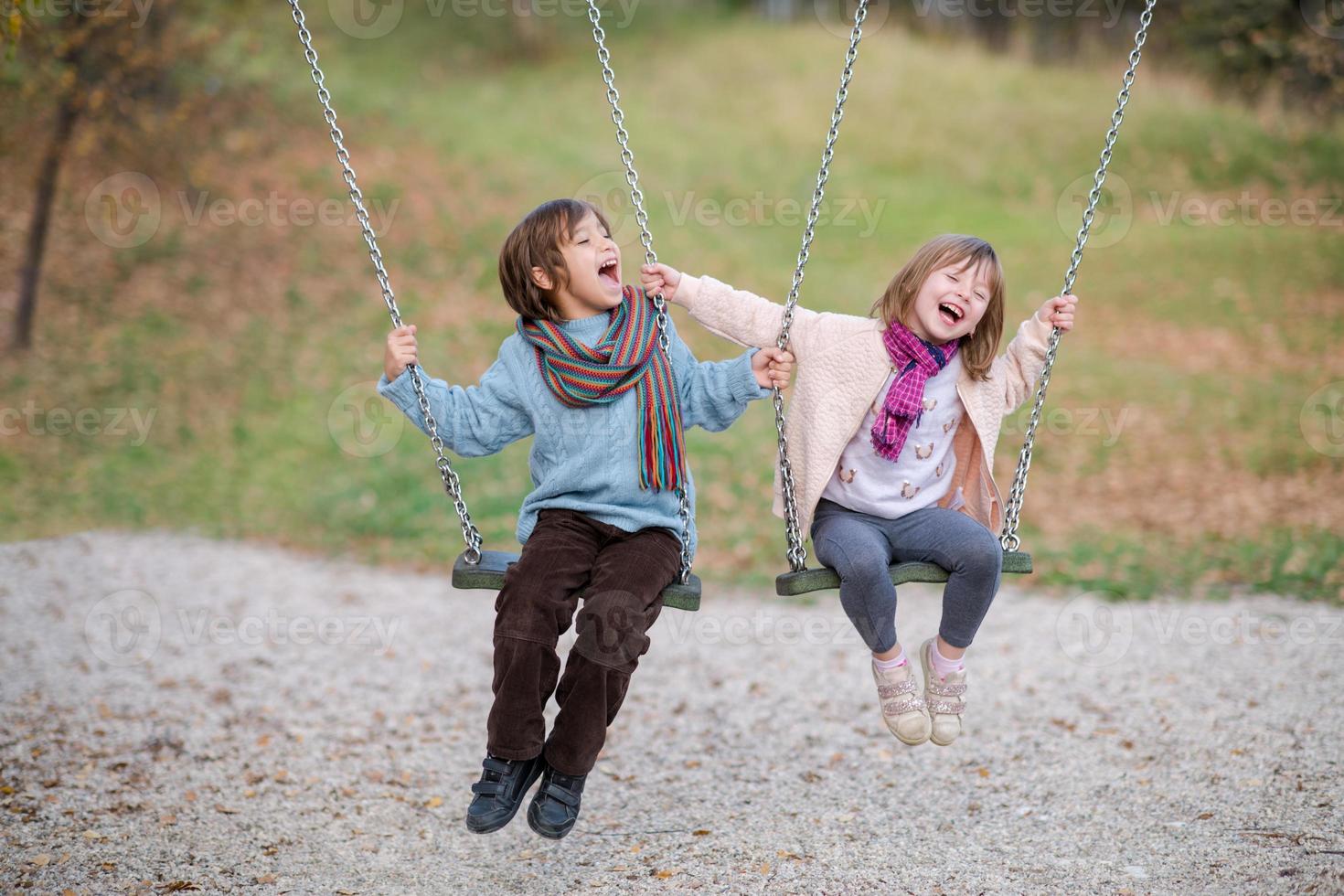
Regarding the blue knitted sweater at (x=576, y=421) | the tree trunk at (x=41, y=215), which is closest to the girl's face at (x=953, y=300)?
the blue knitted sweater at (x=576, y=421)

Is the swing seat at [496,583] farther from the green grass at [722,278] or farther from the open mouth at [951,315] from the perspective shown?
the green grass at [722,278]

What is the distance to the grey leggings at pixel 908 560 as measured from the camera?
3.70 m

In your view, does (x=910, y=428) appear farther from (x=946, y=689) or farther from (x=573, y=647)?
(x=573, y=647)

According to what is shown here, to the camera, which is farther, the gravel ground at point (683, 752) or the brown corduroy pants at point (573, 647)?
the gravel ground at point (683, 752)

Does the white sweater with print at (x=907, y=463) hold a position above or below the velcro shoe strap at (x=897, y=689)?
above

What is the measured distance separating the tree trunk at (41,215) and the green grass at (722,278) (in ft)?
1.37

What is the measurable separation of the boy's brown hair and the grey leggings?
1.19 m

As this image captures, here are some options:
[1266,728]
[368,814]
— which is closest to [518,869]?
[368,814]

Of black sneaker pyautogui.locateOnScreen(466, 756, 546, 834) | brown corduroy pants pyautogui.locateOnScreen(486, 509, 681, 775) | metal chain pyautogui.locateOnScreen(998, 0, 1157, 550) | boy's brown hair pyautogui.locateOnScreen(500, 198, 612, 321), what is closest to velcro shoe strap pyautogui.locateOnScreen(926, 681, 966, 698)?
metal chain pyautogui.locateOnScreen(998, 0, 1157, 550)

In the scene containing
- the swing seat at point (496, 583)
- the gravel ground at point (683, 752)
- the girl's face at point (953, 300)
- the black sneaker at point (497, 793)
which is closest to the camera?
the black sneaker at point (497, 793)

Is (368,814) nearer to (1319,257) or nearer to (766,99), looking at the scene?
(1319,257)

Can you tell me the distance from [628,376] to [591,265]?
0.36 m

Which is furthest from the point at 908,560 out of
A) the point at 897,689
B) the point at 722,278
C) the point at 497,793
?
the point at 722,278

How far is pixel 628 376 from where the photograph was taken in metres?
3.75
